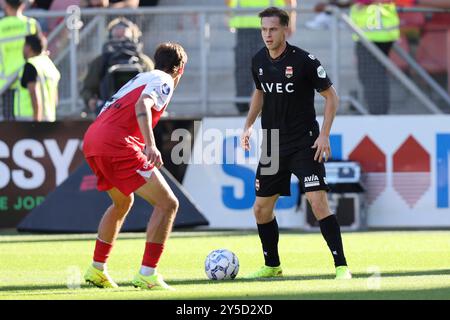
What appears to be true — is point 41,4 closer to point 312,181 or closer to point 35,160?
point 35,160

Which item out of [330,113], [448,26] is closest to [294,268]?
[330,113]

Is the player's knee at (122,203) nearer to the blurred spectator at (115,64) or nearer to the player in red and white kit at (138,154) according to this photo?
the player in red and white kit at (138,154)

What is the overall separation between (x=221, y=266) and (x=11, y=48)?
8664mm

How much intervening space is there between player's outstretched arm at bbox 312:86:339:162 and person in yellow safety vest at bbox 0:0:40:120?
26.3 ft

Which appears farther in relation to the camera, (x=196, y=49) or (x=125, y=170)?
(x=196, y=49)

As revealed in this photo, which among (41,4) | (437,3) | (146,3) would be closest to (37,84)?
(146,3)

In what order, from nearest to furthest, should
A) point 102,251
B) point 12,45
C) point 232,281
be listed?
point 102,251
point 232,281
point 12,45

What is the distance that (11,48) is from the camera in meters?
18.3

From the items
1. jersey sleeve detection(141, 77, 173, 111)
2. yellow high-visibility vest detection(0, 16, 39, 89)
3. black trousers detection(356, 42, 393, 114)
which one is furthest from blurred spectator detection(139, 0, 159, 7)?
jersey sleeve detection(141, 77, 173, 111)

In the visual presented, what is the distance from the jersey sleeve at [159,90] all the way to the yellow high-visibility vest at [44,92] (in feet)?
26.3

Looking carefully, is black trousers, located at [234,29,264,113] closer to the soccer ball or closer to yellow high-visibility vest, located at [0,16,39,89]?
yellow high-visibility vest, located at [0,16,39,89]

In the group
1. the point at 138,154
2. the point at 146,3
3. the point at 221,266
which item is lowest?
the point at 221,266

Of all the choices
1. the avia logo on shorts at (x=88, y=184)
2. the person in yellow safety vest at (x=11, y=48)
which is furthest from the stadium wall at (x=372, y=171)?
the person in yellow safety vest at (x=11, y=48)

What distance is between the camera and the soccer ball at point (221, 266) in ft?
35.1
